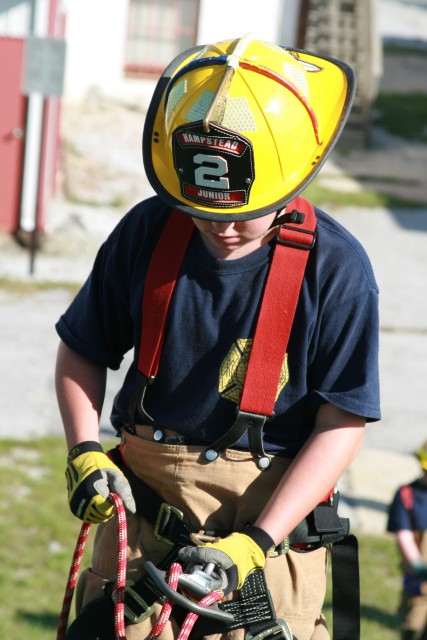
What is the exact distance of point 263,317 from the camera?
99.3 inches

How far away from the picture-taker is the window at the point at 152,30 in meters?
17.2

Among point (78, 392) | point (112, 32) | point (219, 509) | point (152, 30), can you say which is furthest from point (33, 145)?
point (219, 509)

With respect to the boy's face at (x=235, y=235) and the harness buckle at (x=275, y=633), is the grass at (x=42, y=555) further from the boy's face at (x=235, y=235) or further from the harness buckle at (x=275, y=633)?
the boy's face at (x=235, y=235)

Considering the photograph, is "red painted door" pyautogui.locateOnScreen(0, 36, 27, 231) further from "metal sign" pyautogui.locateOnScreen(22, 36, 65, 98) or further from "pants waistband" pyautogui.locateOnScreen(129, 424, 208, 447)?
"pants waistband" pyautogui.locateOnScreen(129, 424, 208, 447)

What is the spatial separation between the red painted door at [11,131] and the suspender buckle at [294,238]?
30.8 ft

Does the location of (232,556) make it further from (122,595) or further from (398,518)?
(398,518)

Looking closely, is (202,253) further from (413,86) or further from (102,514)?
(413,86)

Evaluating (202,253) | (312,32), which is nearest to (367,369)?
(202,253)

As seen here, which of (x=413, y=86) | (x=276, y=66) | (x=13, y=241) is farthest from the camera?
(x=413, y=86)

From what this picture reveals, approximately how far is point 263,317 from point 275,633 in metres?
0.76

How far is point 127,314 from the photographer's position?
9.20 ft

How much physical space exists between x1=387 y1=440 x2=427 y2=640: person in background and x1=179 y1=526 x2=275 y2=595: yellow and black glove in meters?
2.39

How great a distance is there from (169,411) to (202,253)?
0.41m

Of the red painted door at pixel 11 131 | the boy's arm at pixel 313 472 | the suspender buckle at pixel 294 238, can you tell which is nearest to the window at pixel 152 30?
the red painted door at pixel 11 131
